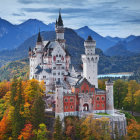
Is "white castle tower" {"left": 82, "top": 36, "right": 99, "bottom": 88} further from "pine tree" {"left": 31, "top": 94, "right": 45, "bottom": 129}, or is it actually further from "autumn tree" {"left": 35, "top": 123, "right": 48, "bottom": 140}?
"autumn tree" {"left": 35, "top": 123, "right": 48, "bottom": 140}

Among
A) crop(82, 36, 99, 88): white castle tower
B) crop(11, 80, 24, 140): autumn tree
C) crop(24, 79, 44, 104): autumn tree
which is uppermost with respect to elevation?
crop(82, 36, 99, 88): white castle tower

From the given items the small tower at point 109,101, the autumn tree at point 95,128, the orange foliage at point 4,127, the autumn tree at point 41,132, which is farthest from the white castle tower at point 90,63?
the orange foliage at point 4,127

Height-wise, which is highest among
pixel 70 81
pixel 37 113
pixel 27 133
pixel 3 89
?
pixel 70 81

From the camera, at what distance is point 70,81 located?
9519 centimetres

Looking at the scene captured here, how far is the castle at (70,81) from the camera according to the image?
79375 millimetres

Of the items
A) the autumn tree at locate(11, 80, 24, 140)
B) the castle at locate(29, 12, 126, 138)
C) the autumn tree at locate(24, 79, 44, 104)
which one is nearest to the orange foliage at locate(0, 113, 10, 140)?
the autumn tree at locate(11, 80, 24, 140)

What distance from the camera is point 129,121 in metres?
87.9

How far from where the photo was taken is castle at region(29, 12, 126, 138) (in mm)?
79375

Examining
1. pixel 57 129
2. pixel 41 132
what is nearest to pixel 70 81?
pixel 57 129

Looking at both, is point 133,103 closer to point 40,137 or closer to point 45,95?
point 45,95

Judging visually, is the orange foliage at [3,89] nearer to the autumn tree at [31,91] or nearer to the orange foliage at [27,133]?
the autumn tree at [31,91]

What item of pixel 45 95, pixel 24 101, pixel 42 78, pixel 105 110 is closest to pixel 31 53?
pixel 42 78

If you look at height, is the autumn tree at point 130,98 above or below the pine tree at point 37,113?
above

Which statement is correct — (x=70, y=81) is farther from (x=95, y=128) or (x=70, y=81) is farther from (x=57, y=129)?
(x=57, y=129)
